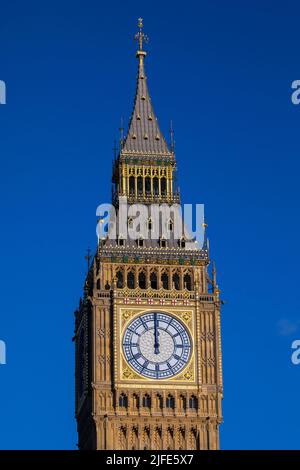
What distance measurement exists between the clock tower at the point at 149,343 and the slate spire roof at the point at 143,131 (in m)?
2.61

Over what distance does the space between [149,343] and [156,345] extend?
383mm

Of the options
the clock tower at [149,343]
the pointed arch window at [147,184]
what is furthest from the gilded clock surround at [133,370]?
the pointed arch window at [147,184]

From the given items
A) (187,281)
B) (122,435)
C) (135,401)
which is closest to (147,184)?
(187,281)

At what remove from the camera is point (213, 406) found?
125 meters

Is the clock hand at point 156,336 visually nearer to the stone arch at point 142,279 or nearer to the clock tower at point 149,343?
the clock tower at point 149,343

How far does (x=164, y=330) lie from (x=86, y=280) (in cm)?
588

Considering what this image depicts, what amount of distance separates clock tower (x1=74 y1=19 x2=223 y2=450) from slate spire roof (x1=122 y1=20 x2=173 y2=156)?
2612mm

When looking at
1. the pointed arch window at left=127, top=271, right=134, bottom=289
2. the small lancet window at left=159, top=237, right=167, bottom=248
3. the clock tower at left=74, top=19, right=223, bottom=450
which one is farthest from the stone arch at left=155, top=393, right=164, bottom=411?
the small lancet window at left=159, top=237, right=167, bottom=248

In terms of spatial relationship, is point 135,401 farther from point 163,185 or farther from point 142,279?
point 163,185

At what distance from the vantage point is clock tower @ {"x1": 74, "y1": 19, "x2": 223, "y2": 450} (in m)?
124
